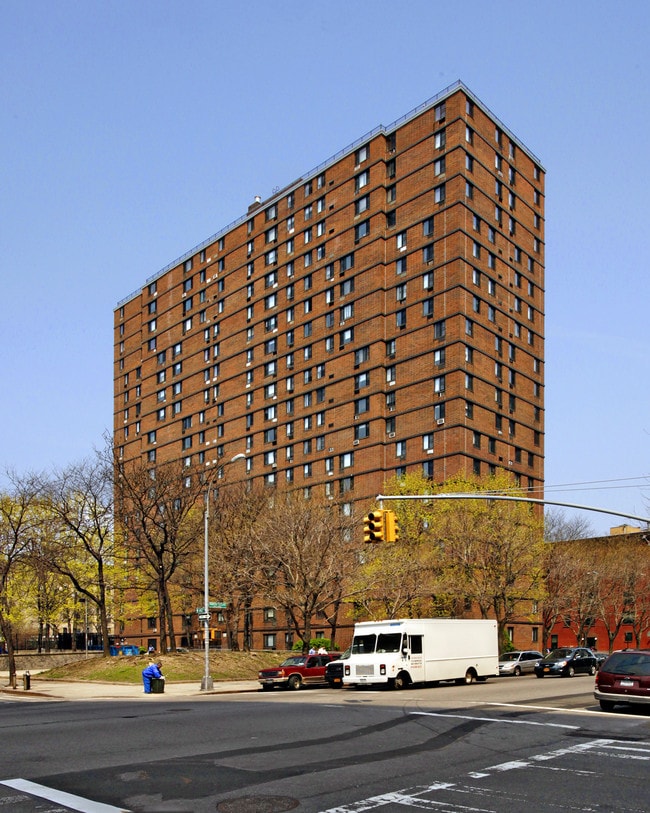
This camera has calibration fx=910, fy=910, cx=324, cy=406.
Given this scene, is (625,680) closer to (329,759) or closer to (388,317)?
(329,759)

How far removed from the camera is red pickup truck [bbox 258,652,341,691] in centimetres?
4056

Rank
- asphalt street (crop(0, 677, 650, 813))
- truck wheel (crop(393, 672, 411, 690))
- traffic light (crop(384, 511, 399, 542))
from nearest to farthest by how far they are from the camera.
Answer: asphalt street (crop(0, 677, 650, 813)) < traffic light (crop(384, 511, 399, 542)) < truck wheel (crop(393, 672, 411, 690))

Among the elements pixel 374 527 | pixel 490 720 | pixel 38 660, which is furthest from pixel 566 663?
pixel 38 660

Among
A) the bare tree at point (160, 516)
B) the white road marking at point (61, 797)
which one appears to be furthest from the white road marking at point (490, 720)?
the bare tree at point (160, 516)

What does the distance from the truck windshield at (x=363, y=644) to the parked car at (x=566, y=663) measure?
17859 millimetres

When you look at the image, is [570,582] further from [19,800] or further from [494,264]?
[19,800]

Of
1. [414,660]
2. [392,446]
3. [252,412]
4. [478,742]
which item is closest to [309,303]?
[252,412]

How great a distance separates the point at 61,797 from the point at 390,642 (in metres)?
25.4

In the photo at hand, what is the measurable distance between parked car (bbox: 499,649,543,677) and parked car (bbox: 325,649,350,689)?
16.0 meters

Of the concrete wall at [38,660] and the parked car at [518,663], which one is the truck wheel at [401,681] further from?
the concrete wall at [38,660]

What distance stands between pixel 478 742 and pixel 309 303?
7557 centimetres

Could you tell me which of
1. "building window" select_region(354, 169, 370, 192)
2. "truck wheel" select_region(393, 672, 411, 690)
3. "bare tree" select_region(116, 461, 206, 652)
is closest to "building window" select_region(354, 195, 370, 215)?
"building window" select_region(354, 169, 370, 192)

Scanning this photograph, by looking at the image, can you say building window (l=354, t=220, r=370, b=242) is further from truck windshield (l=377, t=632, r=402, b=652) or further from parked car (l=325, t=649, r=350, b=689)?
truck windshield (l=377, t=632, r=402, b=652)

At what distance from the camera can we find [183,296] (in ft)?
357
